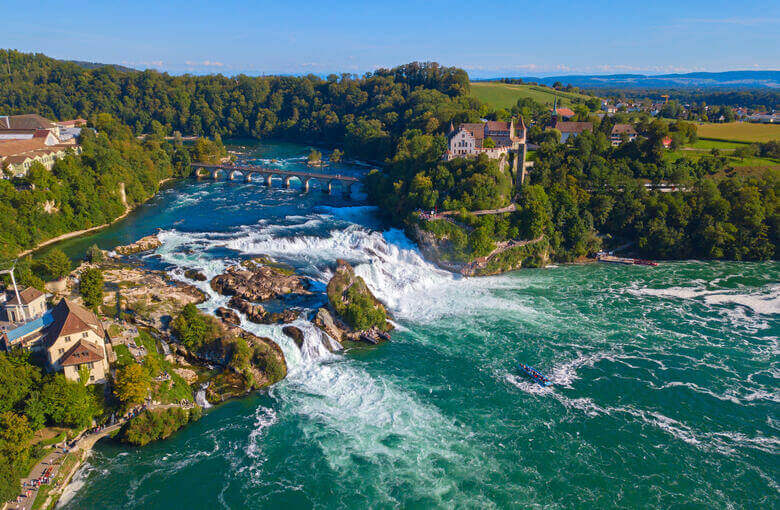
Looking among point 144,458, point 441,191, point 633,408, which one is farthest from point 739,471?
point 441,191

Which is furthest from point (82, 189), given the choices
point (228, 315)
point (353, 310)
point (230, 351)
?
point (353, 310)

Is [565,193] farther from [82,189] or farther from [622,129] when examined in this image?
[82,189]

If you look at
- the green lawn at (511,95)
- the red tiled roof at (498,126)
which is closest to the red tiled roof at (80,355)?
the red tiled roof at (498,126)

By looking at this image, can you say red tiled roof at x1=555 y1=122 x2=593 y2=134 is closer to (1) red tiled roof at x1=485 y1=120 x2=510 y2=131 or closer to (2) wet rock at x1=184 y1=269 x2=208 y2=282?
(1) red tiled roof at x1=485 y1=120 x2=510 y2=131

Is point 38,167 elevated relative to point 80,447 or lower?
elevated

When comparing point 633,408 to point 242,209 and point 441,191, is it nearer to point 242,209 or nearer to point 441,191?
point 441,191

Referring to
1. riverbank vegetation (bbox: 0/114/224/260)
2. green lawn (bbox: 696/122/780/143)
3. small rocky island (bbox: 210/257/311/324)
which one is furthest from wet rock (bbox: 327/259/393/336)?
green lawn (bbox: 696/122/780/143)

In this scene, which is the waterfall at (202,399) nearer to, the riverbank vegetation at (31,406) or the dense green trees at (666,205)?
the riverbank vegetation at (31,406)
